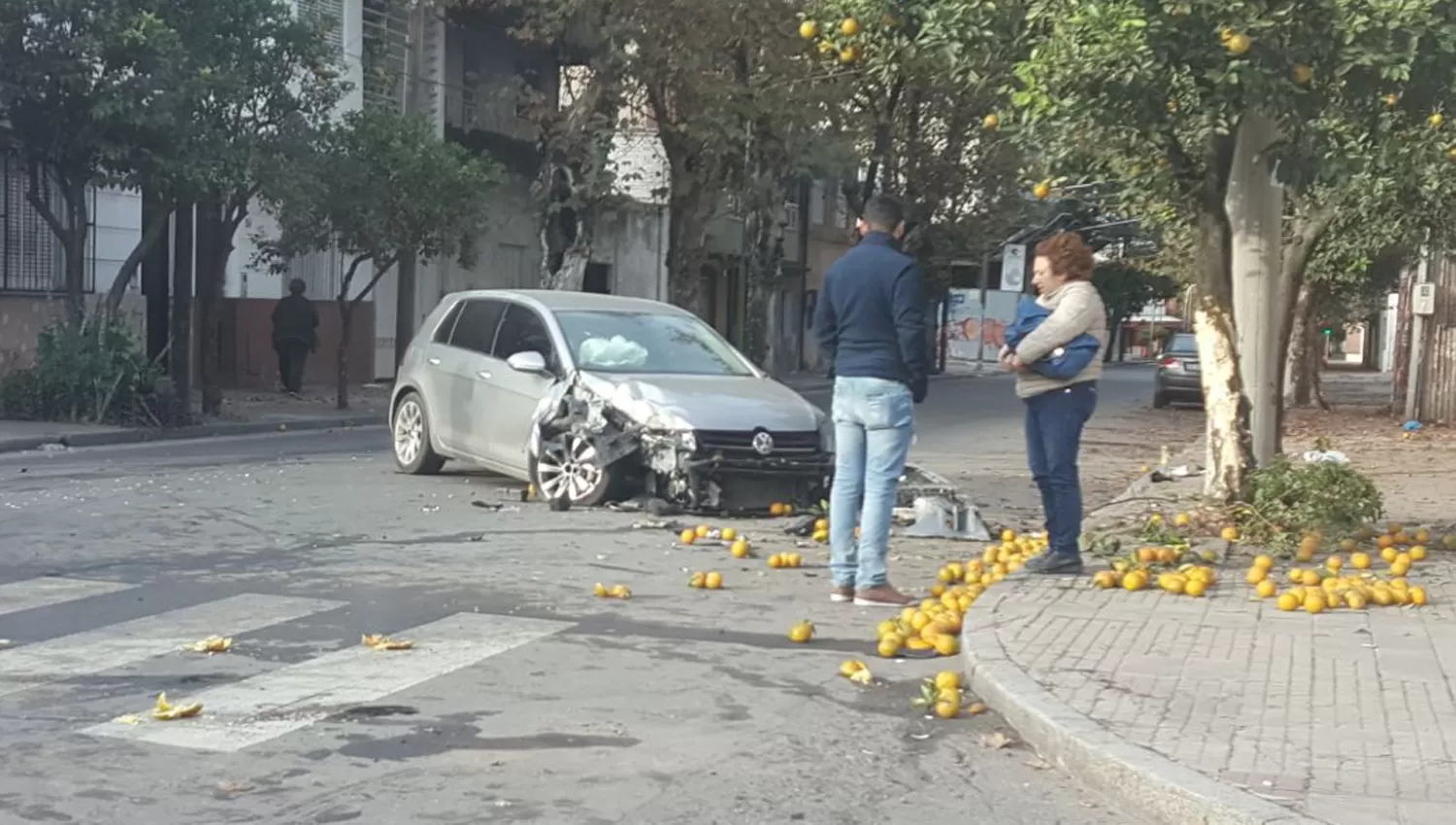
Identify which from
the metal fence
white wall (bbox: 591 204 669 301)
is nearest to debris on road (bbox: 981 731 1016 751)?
the metal fence

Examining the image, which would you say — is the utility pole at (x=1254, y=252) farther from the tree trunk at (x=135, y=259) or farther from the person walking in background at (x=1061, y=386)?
the tree trunk at (x=135, y=259)

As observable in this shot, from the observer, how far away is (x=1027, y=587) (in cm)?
816

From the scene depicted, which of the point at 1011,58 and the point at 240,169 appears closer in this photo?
the point at 1011,58

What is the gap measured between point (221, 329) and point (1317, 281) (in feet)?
57.5

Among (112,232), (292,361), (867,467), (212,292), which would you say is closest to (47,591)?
(867,467)

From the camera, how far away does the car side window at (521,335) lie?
490 inches

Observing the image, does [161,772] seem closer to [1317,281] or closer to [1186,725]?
[1186,725]

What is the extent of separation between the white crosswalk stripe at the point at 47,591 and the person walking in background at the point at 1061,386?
4481 mm

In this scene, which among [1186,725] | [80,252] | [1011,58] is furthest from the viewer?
[80,252]

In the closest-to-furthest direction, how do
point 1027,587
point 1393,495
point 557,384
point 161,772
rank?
point 161,772
point 1027,587
point 557,384
point 1393,495

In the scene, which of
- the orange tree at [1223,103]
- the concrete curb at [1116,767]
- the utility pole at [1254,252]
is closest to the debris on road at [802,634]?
the concrete curb at [1116,767]

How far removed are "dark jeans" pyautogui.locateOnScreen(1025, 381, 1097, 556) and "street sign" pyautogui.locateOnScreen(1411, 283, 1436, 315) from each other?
1925 cm

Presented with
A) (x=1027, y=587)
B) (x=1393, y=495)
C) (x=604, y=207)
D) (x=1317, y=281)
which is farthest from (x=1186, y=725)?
(x=1317, y=281)

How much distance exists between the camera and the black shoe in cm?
853
